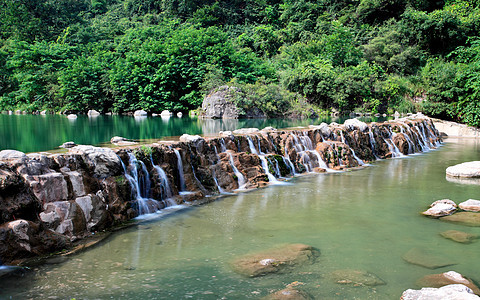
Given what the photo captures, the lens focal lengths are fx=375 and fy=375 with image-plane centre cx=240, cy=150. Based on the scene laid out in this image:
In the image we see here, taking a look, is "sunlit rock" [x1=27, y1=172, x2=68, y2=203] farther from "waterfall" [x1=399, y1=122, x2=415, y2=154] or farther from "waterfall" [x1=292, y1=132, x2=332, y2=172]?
"waterfall" [x1=399, y1=122, x2=415, y2=154]

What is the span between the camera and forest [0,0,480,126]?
3002cm

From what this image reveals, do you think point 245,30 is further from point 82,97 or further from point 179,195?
point 179,195

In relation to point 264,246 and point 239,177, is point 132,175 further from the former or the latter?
point 264,246

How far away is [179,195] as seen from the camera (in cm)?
935

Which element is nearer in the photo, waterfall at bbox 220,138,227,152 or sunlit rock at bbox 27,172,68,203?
sunlit rock at bbox 27,172,68,203

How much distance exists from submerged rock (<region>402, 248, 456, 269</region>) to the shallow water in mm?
121

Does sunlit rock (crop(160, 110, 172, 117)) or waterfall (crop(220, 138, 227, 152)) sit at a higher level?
sunlit rock (crop(160, 110, 172, 117))

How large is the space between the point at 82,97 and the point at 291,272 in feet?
109

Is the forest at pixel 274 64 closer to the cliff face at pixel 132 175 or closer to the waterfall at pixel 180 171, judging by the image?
the cliff face at pixel 132 175

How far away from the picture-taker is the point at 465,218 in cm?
772

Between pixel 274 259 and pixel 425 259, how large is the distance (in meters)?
2.36

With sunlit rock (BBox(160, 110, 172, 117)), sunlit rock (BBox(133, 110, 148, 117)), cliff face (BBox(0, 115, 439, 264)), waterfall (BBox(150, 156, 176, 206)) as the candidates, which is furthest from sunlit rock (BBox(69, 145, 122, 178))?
sunlit rock (BBox(133, 110, 148, 117))

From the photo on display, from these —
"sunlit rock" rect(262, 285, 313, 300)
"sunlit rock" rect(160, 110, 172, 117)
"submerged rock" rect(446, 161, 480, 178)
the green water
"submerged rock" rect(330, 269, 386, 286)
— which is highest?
"sunlit rock" rect(160, 110, 172, 117)

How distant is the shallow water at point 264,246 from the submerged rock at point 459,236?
149 mm
